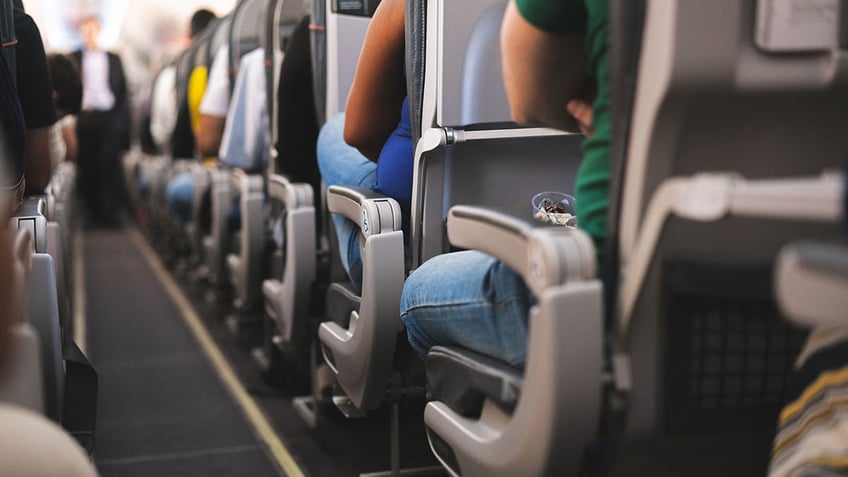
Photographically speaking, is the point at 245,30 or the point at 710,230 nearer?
the point at 710,230

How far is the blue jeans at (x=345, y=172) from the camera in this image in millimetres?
2432

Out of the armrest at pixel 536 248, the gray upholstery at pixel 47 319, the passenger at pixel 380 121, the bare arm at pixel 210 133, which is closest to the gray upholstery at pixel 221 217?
the bare arm at pixel 210 133

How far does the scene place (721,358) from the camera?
1316mm

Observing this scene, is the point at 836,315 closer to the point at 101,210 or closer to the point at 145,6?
the point at 101,210

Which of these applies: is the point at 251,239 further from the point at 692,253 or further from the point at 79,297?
the point at 79,297

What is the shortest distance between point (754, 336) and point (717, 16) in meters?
0.46

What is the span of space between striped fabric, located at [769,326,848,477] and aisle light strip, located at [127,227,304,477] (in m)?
1.75

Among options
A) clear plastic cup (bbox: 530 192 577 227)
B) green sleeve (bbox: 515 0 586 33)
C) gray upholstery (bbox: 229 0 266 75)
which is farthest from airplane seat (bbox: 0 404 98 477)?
gray upholstery (bbox: 229 0 266 75)

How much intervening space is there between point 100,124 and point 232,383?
717 centimetres

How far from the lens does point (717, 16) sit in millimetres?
1212

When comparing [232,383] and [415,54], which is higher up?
[415,54]

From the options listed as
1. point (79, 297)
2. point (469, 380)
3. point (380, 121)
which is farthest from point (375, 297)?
point (79, 297)

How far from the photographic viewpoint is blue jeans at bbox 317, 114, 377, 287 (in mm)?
2432

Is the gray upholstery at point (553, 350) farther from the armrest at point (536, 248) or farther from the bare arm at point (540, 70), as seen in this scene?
the bare arm at point (540, 70)
